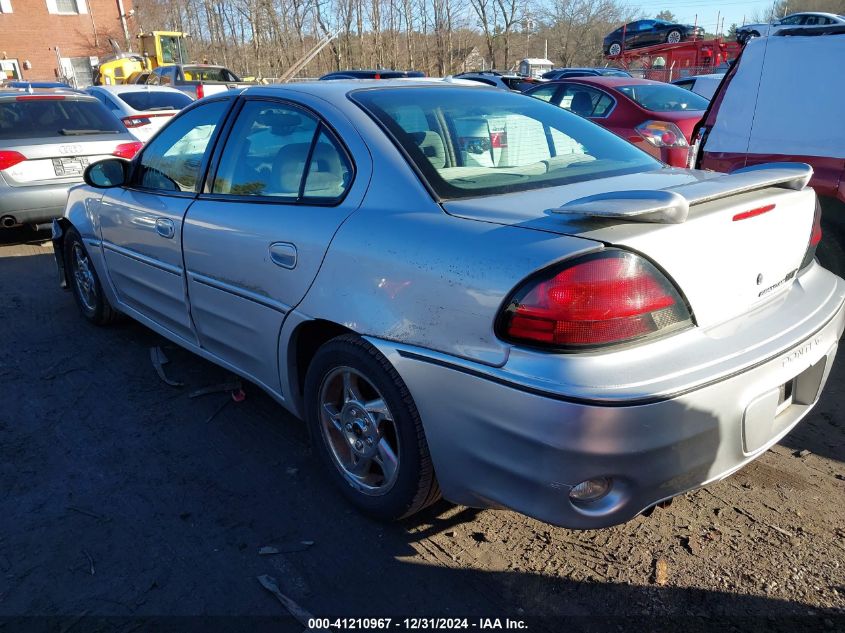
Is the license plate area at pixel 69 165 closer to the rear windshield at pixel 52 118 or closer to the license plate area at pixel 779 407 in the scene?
the rear windshield at pixel 52 118

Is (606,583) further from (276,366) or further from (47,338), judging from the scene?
(47,338)

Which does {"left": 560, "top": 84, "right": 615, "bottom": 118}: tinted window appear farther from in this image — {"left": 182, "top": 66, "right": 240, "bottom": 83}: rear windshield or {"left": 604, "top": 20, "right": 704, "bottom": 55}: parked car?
{"left": 604, "top": 20, "right": 704, "bottom": 55}: parked car

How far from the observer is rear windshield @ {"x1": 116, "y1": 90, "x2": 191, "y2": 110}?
1120 centimetres

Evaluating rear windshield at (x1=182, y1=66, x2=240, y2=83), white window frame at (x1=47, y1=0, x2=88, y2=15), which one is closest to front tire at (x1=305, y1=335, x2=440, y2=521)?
rear windshield at (x1=182, y1=66, x2=240, y2=83)

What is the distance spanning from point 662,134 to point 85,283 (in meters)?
6.29

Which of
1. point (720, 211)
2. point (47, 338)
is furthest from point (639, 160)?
point (47, 338)

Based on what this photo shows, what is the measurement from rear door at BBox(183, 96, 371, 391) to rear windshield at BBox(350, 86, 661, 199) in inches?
9.9

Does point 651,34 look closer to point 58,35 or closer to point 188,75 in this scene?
point 188,75

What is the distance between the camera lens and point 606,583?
2.28m

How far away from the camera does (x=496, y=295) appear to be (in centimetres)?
193

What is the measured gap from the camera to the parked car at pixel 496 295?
6.19 feet

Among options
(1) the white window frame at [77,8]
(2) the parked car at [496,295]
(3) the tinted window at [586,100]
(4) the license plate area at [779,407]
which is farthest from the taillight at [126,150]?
(1) the white window frame at [77,8]

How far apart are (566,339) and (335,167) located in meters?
1.27

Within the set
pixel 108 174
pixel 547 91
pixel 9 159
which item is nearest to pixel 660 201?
pixel 108 174
